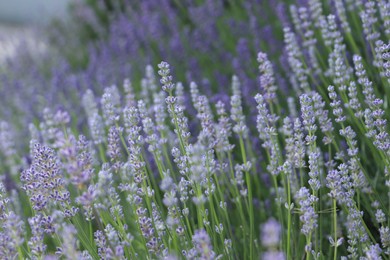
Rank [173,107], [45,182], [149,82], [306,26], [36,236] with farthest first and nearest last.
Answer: [149,82], [306,26], [173,107], [45,182], [36,236]

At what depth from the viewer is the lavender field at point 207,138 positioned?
5.52 ft

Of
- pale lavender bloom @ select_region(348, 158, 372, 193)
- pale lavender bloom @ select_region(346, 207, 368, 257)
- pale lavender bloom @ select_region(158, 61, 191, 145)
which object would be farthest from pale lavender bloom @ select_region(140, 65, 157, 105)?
pale lavender bloom @ select_region(346, 207, 368, 257)

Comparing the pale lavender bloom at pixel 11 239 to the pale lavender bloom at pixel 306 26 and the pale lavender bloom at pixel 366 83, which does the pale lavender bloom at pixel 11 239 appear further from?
the pale lavender bloom at pixel 306 26

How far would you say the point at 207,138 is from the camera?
1.71 meters

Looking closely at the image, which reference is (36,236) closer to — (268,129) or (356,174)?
(268,129)

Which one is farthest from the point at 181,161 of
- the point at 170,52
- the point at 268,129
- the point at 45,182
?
the point at 170,52

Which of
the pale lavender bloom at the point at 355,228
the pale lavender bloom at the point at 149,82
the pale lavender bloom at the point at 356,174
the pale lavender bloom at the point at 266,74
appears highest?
the pale lavender bloom at the point at 149,82

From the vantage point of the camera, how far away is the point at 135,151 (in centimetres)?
172

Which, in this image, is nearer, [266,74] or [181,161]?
[181,161]

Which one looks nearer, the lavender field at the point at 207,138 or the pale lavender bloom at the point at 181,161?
the lavender field at the point at 207,138

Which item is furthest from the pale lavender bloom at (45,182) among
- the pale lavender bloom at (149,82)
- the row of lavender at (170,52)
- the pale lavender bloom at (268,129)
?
the row of lavender at (170,52)

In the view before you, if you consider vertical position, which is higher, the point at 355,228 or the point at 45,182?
the point at 45,182

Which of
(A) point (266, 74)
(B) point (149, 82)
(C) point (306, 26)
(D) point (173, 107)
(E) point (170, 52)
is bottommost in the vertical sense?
(D) point (173, 107)

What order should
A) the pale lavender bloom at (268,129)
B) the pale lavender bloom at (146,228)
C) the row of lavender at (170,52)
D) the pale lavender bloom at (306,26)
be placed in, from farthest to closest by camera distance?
the row of lavender at (170,52), the pale lavender bloom at (306,26), the pale lavender bloom at (268,129), the pale lavender bloom at (146,228)
